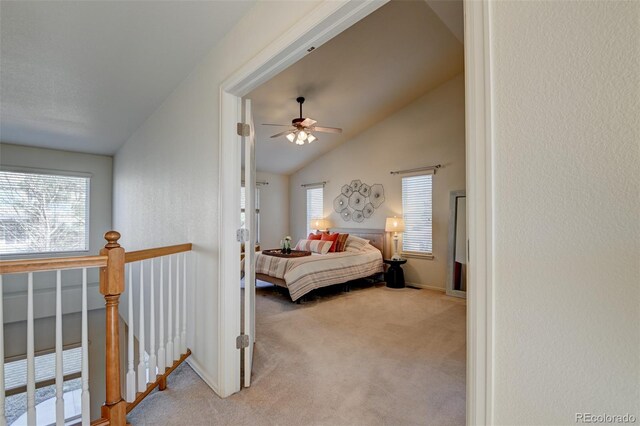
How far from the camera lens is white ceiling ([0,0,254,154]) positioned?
1951mm

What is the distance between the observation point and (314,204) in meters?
7.16

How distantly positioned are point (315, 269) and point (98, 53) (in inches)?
130

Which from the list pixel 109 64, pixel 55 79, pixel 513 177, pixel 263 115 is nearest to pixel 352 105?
pixel 263 115

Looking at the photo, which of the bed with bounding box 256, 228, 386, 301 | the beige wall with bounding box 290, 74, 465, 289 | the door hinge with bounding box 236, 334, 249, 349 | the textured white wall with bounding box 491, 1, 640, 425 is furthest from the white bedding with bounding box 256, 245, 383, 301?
the textured white wall with bounding box 491, 1, 640, 425

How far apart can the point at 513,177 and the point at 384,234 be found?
490 cm

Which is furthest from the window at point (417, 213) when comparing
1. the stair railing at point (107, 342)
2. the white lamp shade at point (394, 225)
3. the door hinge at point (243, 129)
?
the stair railing at point (107, 342)

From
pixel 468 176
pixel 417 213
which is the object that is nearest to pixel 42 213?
pixel 417 213

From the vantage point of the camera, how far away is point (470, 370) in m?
0.88

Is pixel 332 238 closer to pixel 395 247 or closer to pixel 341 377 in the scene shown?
pixel 395 247

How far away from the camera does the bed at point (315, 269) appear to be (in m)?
4.03

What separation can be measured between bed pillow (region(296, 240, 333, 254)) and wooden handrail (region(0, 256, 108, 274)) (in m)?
4.01

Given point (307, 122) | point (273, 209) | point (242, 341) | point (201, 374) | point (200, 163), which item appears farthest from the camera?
point (273, 209)

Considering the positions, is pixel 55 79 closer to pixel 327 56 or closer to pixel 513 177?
pixel 327 56

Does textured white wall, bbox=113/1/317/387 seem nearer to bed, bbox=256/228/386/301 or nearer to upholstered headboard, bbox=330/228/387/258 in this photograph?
bed, bbox=256/228/386/301
